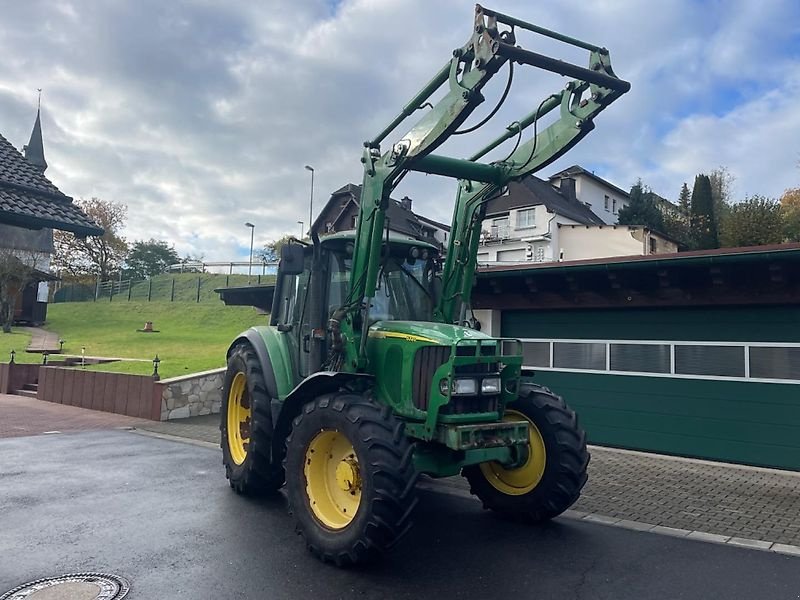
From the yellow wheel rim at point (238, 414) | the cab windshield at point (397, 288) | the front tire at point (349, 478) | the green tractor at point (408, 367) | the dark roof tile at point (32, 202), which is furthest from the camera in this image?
the yellow wheel rim at point (238, 414)

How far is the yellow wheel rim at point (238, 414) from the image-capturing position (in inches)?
286

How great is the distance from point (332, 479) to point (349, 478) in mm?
331

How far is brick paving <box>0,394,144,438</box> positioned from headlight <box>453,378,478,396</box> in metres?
9.02

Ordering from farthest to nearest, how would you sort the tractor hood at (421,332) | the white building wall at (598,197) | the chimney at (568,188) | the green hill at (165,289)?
the white building wall at (598,197)
the chimney at (568,188)
the green hill at (165,289)
the tractor hood at (421,332)

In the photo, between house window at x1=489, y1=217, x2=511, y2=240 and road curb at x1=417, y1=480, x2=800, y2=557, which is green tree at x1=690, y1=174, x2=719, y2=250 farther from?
road curb at x1=417, y1=480, x2=800, y2=557

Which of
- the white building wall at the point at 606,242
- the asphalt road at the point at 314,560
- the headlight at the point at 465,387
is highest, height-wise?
the white building wall at the point at 606,242

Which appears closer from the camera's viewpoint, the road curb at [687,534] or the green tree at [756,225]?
the road curb at [687,534]

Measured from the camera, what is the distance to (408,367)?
5219mm

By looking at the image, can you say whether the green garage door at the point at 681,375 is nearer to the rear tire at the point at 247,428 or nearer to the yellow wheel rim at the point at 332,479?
the rear tire at the point at 247,428

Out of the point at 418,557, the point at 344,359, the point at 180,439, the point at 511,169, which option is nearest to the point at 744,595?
the point at 418,557

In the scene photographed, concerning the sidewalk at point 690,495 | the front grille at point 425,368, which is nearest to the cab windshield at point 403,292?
the front grille at point 425,368

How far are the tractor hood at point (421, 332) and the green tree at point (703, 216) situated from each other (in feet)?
140

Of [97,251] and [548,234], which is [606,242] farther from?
[97,251]

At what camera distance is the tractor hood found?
516cm
